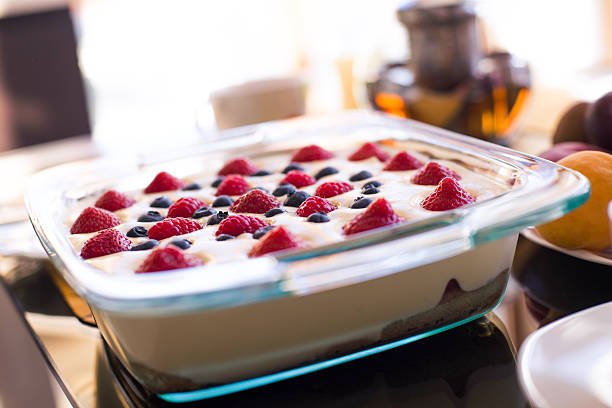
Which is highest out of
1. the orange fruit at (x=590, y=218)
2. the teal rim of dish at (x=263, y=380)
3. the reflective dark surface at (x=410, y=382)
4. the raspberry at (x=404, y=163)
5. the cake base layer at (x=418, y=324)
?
the raspberry at (x=404, y=163)

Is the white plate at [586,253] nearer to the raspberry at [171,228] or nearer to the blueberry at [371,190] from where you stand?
the blueberry at [371,190]

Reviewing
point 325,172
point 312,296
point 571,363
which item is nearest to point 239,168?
point 325,172

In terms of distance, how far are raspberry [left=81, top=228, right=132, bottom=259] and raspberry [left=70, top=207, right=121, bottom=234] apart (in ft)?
0.32

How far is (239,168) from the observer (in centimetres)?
111

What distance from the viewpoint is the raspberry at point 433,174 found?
88 centimetres

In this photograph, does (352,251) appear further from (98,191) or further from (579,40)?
(579,40)

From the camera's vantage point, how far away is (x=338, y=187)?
93 centimetres

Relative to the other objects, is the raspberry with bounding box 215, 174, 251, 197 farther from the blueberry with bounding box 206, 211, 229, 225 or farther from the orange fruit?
the orange fruit

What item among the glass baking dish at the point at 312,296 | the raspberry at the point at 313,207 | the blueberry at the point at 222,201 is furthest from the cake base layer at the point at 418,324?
the blueberry at the point at 222,201

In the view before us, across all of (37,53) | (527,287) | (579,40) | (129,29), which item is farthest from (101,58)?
(527,287)

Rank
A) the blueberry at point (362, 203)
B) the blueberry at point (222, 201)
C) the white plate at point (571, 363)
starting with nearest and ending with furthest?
the white plate at point (571, 363) < the blueberry at point (362, 203) < the blueberry at point (222, 201)

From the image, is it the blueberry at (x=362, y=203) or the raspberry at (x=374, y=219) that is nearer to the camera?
the raspberry at (x=374, y=219)

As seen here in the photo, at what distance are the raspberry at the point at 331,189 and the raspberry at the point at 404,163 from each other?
0.09 m

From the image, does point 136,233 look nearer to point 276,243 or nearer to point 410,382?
point 276,243
